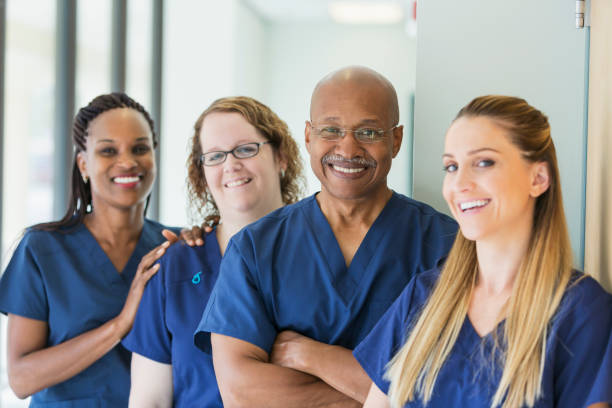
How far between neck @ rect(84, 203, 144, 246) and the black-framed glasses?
43 centimetres

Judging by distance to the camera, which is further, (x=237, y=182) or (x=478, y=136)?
(x=237, y=182)

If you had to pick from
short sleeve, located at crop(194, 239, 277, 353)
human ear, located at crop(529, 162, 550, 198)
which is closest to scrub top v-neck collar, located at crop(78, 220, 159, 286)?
short sleeve, located at crop(194, 239, 277, 353)

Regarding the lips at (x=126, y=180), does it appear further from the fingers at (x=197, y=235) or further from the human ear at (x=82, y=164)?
the fingers at (x=197, y=235)

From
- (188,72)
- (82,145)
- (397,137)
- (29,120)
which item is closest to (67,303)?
(82,145)

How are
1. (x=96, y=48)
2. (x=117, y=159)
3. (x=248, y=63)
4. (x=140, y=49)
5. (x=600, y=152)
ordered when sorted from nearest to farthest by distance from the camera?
(x=600, y=152) → (x=117, y=159) → (x=96, y=48) → (x=140, y=49) → (x=248, y=63)

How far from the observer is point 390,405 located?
1.23m

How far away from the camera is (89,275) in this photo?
198 cm

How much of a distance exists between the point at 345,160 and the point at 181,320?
0.61 meters

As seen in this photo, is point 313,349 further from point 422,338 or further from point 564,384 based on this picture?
point 564,384

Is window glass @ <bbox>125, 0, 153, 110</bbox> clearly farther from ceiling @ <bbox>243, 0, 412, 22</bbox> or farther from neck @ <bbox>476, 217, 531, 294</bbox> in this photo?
neck @ <bbox>476, 217, 531, 294</bbox>

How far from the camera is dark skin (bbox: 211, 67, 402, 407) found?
1.37 metres

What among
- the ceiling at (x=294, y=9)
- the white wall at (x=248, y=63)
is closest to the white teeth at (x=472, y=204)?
the white wall at (x=248, y=63)

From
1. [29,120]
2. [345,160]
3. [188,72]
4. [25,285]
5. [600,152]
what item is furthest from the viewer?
[188,72]

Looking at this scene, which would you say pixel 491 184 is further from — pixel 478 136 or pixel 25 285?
pixel 25 285
